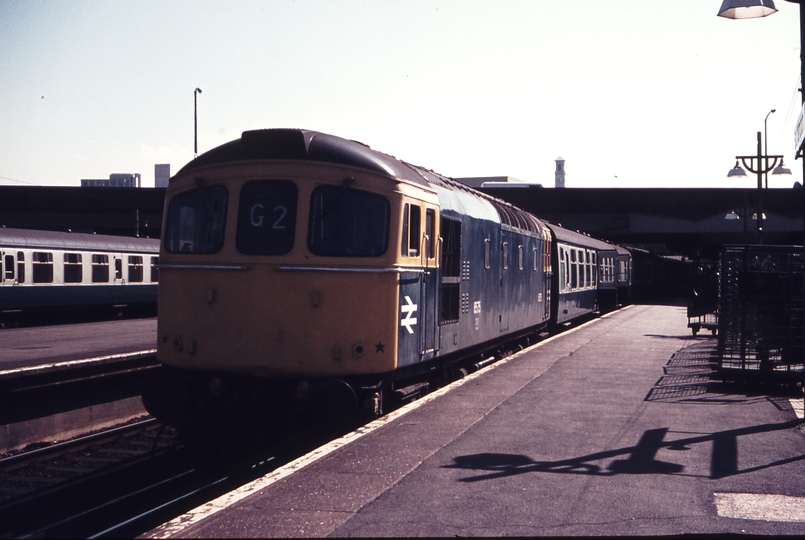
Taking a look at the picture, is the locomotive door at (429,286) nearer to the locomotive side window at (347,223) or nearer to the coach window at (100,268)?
the locomotive side window at (347,223)

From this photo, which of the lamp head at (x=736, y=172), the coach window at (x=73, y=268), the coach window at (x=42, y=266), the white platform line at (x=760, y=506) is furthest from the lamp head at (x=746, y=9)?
the coach window at (x=73, y=268)

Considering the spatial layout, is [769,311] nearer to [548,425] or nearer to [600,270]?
[548,425]

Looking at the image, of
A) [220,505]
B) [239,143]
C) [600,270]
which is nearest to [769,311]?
[239,143]

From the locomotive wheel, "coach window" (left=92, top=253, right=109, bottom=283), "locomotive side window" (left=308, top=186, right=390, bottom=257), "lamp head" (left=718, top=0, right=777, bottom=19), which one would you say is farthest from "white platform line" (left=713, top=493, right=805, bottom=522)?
"coach window" (left=92, top=253, right=109, bottom=283)

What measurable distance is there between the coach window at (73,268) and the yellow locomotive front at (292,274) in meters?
18.2

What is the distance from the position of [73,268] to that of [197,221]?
18.5 metres

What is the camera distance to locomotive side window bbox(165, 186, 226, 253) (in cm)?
865

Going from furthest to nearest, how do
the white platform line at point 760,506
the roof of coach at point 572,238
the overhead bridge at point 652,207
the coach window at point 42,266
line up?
the overhead bridge at point 652,207, the coach window at point 42,266, the roof of coach at point 572,238, the white platform line at point 760,506

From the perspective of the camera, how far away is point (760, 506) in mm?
5703

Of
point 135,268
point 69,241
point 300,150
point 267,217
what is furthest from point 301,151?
point 135,268

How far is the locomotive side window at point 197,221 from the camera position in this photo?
8648mm

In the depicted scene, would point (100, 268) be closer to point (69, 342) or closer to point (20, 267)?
point (20, 267)

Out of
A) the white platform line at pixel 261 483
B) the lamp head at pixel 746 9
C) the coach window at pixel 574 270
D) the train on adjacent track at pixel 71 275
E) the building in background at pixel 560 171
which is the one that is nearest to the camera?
the white platform line at pixel 261 483

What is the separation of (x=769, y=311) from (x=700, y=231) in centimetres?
3934
